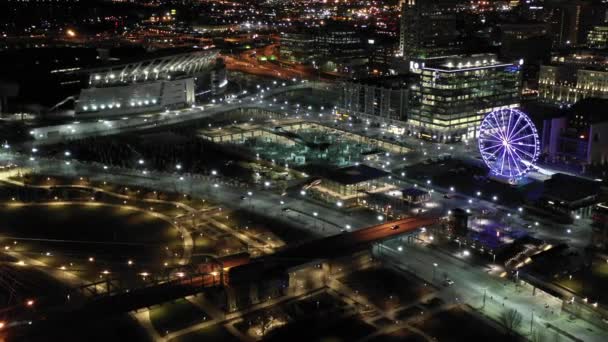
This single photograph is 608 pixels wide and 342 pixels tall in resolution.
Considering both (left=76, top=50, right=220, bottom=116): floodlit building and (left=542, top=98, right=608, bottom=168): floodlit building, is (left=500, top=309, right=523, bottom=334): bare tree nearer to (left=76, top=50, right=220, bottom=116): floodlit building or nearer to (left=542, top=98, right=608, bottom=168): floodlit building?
(left=542, top=98, right=608, bottom=168): floodlit building

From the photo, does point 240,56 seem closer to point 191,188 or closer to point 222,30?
point 222,30

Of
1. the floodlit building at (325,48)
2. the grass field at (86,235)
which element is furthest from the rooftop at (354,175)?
the floodlit building at (325,48)

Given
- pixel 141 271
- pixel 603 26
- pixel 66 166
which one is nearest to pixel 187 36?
pixel 603 26

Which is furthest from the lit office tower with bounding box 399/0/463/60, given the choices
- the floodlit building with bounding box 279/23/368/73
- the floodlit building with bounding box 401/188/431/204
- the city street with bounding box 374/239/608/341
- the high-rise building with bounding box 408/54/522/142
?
the city street with bounding box 374/239/608/341

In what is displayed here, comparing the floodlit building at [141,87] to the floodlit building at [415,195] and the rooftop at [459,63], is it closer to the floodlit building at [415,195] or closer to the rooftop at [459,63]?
the rooftop at [459,63]

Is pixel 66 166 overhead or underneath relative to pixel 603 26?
underneath

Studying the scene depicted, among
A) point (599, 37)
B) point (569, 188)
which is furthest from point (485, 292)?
point (599, 37)
